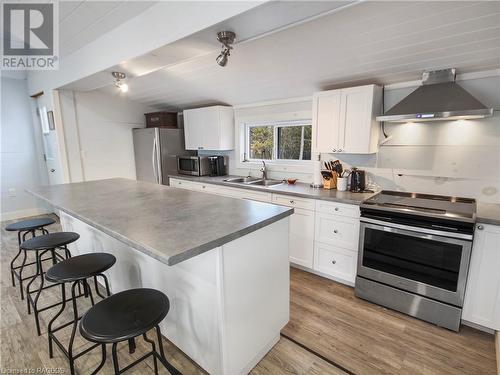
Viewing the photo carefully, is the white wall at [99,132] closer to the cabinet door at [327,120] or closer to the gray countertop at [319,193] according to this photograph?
the gray countertop at [319,193]

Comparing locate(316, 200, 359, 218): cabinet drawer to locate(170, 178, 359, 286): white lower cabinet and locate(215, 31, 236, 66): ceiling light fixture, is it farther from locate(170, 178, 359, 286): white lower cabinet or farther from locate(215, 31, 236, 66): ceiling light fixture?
locate(215, 31, 236, 66): ceiling light fixture

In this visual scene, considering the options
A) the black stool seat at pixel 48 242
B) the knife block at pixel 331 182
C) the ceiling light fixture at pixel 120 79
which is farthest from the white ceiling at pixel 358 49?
the black stool seat at pixel 48 242

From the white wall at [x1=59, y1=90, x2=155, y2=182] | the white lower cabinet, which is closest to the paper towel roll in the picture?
the white lower cabinet

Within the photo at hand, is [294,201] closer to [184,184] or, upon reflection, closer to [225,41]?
[225,41]

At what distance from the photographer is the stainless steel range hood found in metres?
2.00

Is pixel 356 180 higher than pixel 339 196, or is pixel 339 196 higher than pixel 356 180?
pixel 356 180

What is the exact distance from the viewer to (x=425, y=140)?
8.22 feet

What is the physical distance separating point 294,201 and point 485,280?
65.3 inches

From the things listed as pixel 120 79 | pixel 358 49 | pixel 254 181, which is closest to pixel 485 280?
pixel 358 49

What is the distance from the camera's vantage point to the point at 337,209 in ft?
8.30

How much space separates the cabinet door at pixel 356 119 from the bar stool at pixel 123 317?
2.29 metres

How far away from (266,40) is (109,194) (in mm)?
1999

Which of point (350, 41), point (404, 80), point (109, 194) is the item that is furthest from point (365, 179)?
point (109, 194)

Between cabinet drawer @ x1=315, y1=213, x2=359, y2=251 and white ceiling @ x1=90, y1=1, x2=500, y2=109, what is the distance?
4.74ft
